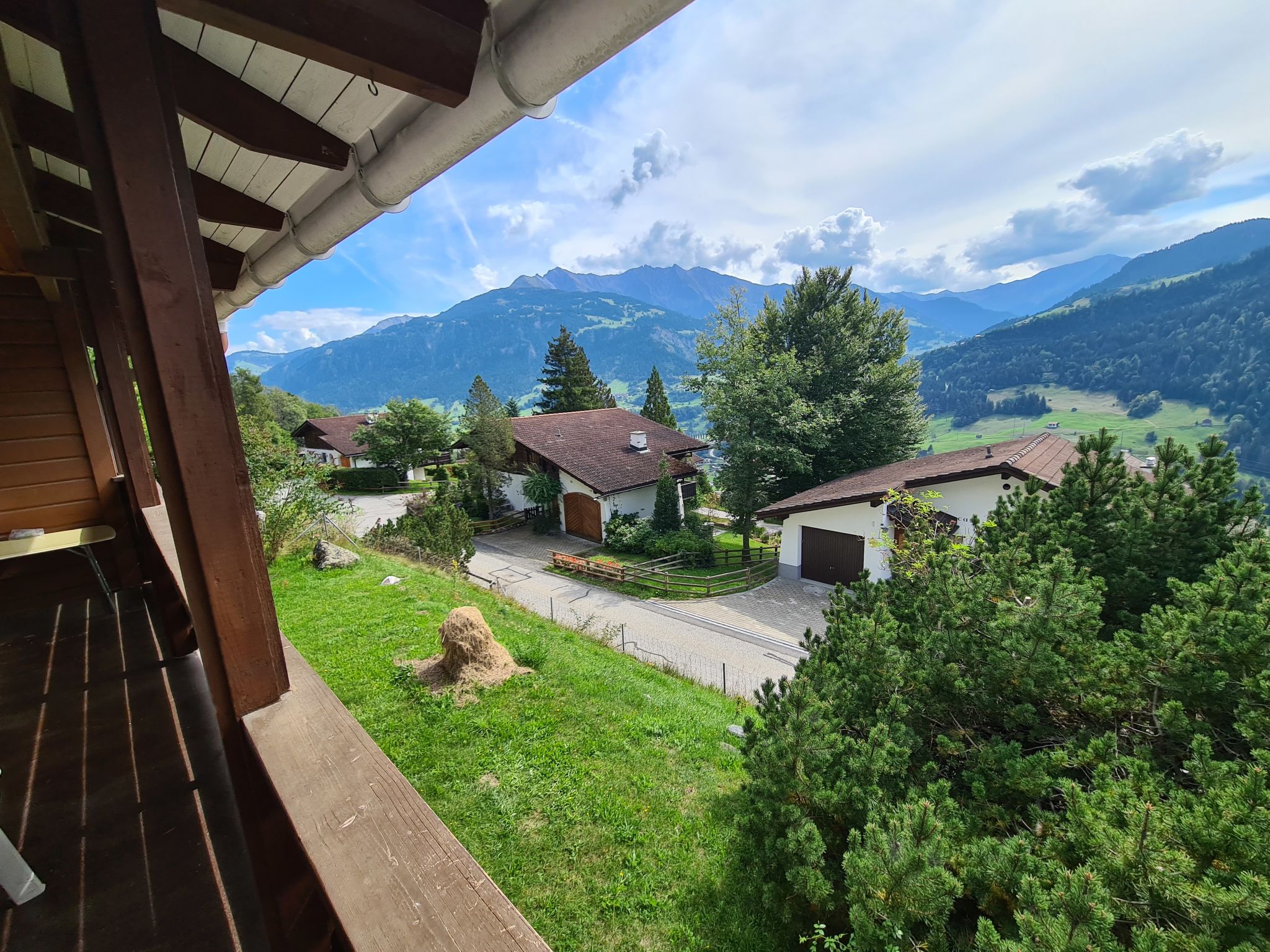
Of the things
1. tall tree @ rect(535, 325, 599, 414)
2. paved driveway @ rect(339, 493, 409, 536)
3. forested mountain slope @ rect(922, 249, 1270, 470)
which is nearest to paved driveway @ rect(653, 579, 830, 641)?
paved driveway @ rect(339, 493, 409, 536)

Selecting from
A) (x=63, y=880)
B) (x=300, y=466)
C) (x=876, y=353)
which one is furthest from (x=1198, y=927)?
(x=876, y=353)

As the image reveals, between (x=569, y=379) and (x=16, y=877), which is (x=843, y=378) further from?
(x=569, y=379)

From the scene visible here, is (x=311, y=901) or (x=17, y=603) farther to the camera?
(x=17, y=603)

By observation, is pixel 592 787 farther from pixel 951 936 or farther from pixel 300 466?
pixel 300 466

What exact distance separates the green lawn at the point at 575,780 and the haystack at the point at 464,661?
17 centimetres

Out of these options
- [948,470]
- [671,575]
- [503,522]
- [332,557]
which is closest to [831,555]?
[948,470]

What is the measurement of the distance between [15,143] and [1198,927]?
499 centimetres

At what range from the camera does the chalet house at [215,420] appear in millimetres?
1041

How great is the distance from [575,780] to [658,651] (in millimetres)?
6170

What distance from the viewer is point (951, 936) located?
223 cm

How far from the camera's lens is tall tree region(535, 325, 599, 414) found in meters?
36.7

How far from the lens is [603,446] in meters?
21.8

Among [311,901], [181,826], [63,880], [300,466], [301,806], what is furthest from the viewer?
[300,466]

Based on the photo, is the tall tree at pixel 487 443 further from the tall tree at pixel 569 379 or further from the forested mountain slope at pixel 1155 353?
the forested mountain slope at pixel 1155 353
